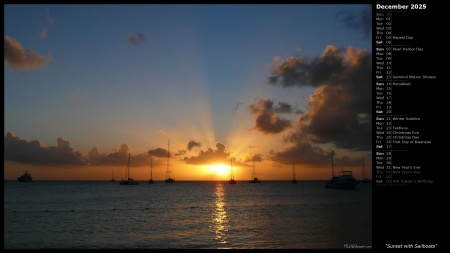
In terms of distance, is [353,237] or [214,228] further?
[214,228]
